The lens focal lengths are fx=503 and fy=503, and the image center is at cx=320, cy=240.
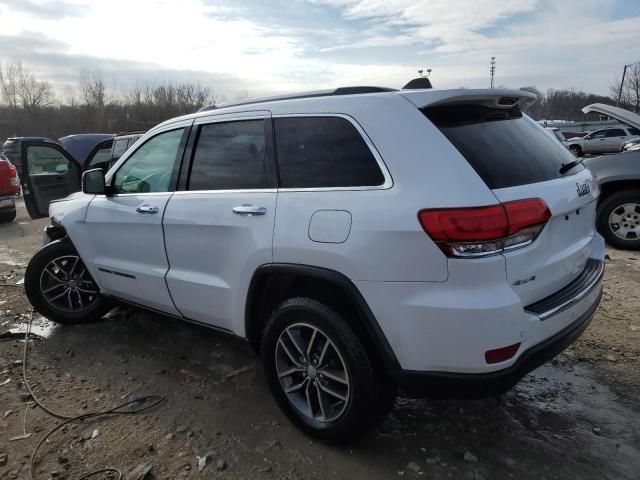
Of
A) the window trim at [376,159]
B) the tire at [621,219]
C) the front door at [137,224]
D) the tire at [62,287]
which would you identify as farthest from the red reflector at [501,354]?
the tire at [621,219]

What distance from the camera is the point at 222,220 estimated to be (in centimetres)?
296

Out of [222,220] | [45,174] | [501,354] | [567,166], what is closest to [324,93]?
[222,220]

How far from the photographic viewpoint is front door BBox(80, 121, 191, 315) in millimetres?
3482

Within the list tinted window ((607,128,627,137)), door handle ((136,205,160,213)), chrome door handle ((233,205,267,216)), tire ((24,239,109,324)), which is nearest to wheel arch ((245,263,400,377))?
chrome door handle ((233,205,267,216))

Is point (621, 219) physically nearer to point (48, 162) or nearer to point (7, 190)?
point (48, 162)

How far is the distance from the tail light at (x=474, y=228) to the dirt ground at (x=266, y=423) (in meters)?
1.18

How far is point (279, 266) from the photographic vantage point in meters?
2.65

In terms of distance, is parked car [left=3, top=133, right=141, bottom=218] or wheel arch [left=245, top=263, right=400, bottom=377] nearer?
wheel arch [left=245, top=263, right=400, bottom=377]

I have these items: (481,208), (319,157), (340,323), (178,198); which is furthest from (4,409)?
(481,208)

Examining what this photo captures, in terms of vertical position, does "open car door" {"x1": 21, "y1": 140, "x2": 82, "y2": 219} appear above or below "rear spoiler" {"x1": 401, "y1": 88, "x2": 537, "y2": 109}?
below

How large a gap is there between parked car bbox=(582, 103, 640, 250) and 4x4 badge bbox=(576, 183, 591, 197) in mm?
3958

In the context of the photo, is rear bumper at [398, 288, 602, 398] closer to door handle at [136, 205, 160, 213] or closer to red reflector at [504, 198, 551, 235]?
red reflector at [504, 198, 551, 235]

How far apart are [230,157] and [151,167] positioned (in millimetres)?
904

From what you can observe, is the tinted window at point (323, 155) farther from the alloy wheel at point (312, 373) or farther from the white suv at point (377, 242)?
the alloy wheel at point (312, 373)
